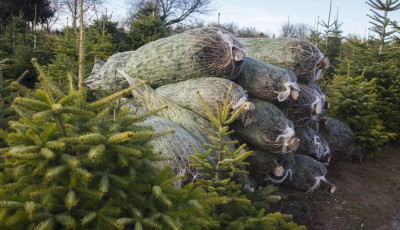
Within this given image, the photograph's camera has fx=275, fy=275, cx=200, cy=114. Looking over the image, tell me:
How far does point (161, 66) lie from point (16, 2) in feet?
48.5

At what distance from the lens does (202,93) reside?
3.57m

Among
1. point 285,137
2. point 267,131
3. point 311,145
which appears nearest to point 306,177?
point 311,145

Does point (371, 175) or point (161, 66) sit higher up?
point (161, 66)

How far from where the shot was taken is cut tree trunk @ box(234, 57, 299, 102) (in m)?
4.02

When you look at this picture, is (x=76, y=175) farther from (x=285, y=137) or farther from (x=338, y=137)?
(x=338, y=137)

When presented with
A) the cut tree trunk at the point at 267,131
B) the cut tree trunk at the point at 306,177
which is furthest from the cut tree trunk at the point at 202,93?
the cut tree trunk at the point at 306,177

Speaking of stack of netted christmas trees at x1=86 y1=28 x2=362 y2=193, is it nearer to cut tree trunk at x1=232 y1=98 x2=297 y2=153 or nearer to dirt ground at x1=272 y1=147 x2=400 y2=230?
cut tree trunk at x1=232 y1=98 x2=297 y2=153

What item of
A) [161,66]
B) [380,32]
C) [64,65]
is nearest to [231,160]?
[161,66]

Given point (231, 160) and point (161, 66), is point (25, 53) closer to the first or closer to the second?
point (161, 66)

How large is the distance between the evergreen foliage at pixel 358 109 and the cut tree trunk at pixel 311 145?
1.68m

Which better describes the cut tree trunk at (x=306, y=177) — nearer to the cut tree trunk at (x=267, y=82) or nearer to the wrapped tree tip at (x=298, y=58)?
the cut tree trunk at (x=267, y=82)

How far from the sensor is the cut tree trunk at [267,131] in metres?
3.70

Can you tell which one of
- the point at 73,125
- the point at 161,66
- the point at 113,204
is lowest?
the point at 113,204

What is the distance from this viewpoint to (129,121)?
171 cm
